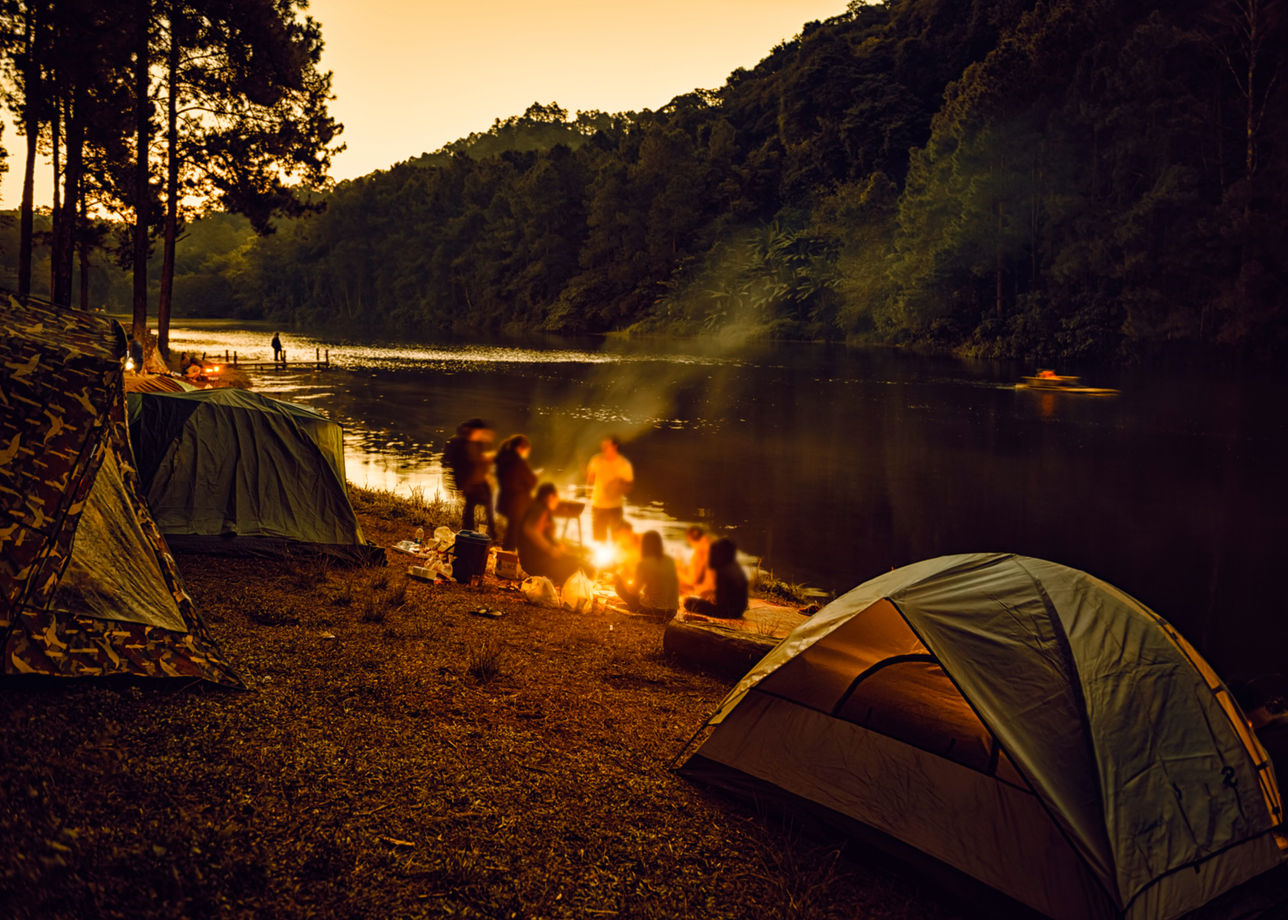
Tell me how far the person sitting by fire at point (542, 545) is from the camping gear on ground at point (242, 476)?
1.93 metres

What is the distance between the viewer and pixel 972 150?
56.5 meters

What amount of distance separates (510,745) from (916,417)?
98.5 ft

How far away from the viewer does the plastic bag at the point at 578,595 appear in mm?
10375

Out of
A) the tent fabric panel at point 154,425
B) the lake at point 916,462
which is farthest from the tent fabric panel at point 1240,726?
the tent fabric panel at point 154,425

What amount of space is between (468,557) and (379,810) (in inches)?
251

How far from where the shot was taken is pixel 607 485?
42.5 feet

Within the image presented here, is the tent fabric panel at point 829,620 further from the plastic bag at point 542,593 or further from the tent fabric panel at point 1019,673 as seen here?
the plastic bag at point 542,593

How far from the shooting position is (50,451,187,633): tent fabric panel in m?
5.32

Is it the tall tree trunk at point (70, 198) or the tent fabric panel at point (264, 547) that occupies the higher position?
the tall tree trunk at point (70, 198)

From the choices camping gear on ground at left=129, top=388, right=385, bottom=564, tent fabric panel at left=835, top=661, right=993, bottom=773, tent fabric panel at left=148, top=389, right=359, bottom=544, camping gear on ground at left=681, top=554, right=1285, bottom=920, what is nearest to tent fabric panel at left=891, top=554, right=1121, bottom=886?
camping gear on ground at left=681, top=554, right=1285, bottom=920

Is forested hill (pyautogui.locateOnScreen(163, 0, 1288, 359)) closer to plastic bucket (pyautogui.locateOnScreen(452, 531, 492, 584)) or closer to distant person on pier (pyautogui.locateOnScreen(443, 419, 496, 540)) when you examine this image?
distant person on pier (pyautogui.locateOnScreen(443, 419, 496, 540))

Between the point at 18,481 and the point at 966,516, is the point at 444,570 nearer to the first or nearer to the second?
the point at 18,481

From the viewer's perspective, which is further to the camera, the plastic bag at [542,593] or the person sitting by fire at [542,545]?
the person sitting by fire at [542,545]

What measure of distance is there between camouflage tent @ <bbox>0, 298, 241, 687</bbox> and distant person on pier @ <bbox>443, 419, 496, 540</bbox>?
6510 mm
